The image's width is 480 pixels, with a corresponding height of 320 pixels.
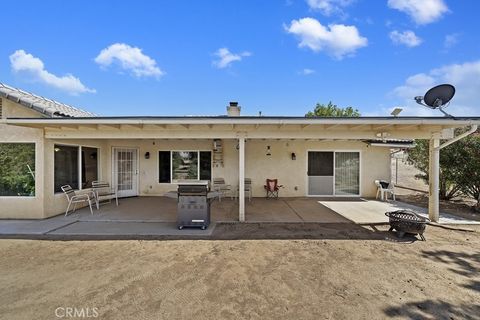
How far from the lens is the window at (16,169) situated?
262 inches

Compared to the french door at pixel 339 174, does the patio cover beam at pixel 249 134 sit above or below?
above

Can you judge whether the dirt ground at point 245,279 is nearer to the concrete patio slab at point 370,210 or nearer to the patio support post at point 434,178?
the patio support post at point 434,178

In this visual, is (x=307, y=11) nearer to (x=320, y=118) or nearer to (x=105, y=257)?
(x=320, y=118)

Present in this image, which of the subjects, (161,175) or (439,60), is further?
(161,175)

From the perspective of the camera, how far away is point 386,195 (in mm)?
9680

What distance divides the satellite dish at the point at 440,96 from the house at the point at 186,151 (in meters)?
0.52

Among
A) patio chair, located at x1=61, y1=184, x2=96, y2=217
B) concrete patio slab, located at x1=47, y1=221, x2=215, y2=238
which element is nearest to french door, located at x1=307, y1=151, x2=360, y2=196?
concrete patio slab, located at x1=47, y1=221, x2=215, y2=238

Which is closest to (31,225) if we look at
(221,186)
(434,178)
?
(221,186)

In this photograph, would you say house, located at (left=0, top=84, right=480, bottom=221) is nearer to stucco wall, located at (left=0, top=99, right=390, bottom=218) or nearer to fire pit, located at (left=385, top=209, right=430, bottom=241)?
stucco wall, located at (left=0, top=99, right=390, bottom=218)

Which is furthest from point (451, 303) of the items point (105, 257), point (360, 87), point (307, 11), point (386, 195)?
point (360, 87)

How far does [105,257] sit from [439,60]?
40.8 feet

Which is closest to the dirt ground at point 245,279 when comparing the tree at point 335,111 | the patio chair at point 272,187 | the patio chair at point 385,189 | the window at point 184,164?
the patio chair at point 385,189

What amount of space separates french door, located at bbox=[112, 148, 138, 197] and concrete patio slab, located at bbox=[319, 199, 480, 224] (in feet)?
25.7

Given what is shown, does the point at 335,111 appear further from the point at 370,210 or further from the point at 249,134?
the point at 249,134
